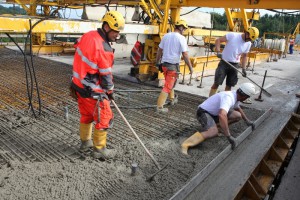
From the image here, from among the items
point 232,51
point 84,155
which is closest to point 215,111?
point 84,155

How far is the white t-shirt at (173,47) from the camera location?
495 cm

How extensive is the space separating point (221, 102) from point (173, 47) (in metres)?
1.86

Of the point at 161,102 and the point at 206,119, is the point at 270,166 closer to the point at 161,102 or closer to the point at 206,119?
the point at 206,119

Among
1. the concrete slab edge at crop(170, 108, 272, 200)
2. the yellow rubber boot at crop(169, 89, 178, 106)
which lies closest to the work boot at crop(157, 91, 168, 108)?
the yellow rubber boot at crop(169, 89, 178, 106)

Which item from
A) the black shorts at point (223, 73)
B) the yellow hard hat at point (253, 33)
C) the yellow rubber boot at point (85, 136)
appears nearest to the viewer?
the yellow rubber boot at point (85, 136)

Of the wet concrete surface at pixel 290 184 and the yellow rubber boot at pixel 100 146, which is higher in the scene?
the yellow rubber boot at pixel 100 146

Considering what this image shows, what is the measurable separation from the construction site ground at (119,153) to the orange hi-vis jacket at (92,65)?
0.93 metres

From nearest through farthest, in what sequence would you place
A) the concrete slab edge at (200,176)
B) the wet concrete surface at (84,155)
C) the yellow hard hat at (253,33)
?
the concrete slab edge at (200,176) → the wet concrete surface at (84,155) → the yellow hard hat at (253,33)

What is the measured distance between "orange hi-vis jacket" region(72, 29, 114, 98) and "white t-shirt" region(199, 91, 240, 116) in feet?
4.88

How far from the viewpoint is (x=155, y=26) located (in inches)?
279

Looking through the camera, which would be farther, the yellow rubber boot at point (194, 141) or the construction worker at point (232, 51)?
the construction worker at point (232, 51)

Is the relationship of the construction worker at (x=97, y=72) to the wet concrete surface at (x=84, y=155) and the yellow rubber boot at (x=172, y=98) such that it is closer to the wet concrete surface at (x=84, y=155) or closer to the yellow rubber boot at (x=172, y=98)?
the wet concrete surface at (x=84, y=155)

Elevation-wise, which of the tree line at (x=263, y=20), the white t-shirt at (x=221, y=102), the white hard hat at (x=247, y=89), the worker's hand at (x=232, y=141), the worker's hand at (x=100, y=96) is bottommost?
the worker's hand at (x=232, y=141)

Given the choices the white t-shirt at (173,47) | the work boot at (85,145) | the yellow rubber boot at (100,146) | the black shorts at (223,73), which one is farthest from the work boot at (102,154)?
the black shorts at (223,73)
